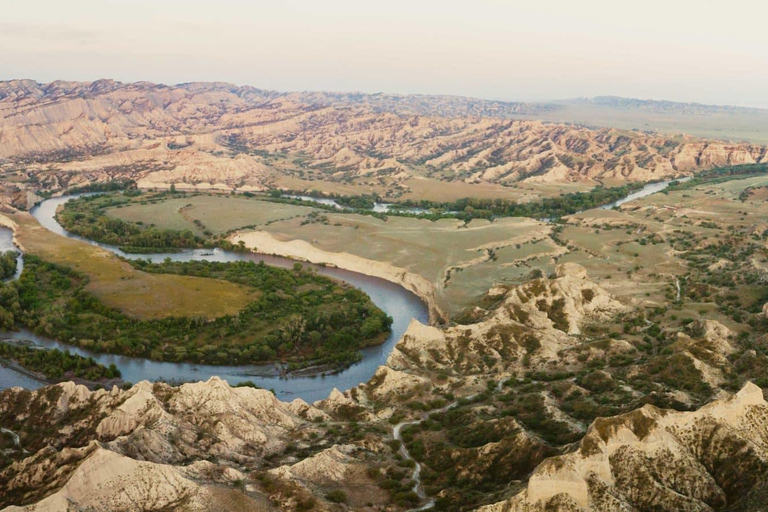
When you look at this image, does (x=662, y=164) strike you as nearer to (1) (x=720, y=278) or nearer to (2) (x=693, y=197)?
(2) (x=693, y=197)

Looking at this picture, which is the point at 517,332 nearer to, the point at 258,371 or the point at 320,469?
the point at 320,469

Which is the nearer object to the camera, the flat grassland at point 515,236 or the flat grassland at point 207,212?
the flat grassland at point 515,236

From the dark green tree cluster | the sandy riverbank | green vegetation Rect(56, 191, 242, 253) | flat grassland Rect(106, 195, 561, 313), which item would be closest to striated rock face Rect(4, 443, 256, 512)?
the sandy riverbank

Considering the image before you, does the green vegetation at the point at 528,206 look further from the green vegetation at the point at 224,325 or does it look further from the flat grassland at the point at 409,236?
the green vegetation at the point at 224,325

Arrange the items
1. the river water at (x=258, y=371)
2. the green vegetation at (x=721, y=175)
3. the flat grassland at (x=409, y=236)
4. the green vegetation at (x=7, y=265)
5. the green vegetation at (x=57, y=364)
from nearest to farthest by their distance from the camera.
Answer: the green vegetation at (x=57, y=364) < the river water at (x=258, y=371) < the flat grassland at (x=409, y=236) < the green vegetation at (x=7, y=265) < the green vegetation at (x=721, y=175)

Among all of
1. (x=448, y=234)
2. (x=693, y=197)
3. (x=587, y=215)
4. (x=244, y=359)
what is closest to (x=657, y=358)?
(x=244, y=359)

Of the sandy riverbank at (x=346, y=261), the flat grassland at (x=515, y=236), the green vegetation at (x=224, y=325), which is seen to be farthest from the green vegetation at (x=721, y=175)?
the green vegetation at (x=224, y=325)
